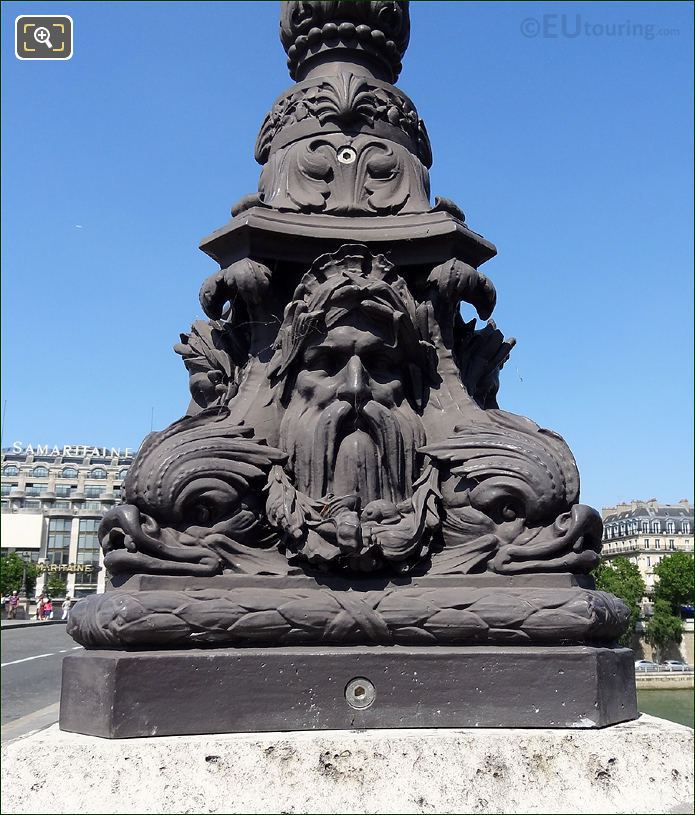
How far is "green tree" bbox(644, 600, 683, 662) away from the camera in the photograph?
45281mm

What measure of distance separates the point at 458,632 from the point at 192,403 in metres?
2.28

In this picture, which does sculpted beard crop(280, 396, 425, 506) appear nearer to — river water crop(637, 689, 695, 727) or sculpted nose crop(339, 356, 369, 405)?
sculpted nose crop(339, 356, 369, 405)

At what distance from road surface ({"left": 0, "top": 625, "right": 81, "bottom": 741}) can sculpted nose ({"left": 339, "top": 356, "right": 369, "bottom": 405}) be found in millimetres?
1884

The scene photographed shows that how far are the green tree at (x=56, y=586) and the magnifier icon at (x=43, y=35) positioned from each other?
59644mm

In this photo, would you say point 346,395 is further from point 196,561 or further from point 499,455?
point 196,561

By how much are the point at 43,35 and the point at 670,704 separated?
109ft

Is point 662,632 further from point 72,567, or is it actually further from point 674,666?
point 72,567

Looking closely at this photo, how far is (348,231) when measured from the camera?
4.57 meters

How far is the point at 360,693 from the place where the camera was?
337 cm

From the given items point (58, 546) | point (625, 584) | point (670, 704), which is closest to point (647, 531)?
point (625, 584)

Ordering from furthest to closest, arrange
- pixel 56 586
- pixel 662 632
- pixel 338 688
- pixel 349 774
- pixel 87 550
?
pixel 87 550
pixel 56 586
pixel 662 632
pixel 338 688
pixel 349 774

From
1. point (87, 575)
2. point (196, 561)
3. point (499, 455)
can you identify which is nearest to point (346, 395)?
point (499, 455)

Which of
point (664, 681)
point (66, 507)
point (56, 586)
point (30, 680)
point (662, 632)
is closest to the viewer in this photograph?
point (30, 680)

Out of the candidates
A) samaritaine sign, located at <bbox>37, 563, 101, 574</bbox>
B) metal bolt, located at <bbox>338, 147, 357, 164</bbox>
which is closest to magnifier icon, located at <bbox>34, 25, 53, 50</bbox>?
metal bolt, located at <bbox>338, 147, 357, 164</bbox>
